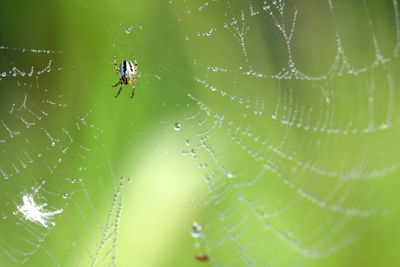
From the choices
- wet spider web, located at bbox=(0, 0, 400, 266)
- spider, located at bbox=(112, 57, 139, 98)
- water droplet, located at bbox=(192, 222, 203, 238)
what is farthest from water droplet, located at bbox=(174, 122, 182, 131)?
water droplet, located at bbox=(192, 222, 203, 238)

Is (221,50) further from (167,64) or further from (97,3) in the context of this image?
(97,3)

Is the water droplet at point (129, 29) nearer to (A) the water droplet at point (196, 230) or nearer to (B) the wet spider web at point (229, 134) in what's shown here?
(B) the wet spider web at point (229, 134)

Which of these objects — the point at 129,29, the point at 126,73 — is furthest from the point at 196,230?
the point at 129,29

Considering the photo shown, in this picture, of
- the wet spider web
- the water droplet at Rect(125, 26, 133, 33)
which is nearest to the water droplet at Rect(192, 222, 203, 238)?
the wet spider web

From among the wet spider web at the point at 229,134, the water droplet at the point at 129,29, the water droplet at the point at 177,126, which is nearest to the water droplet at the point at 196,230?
the wet spider web at the point at 229,134

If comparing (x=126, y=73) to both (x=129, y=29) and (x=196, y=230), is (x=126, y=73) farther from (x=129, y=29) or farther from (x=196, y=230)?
(x=196, y=230)

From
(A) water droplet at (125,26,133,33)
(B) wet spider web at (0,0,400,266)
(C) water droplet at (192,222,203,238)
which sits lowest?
(C) water droplet at (192,222,203,238)

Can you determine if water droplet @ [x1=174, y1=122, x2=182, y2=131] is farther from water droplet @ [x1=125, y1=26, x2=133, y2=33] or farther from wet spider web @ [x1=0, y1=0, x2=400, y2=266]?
water droplet @ [x1=125, y1=26, x2=133, y2=33]

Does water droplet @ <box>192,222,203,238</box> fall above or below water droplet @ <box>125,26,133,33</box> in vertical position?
below

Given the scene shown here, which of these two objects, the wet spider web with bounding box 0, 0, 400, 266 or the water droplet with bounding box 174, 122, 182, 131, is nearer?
the wet spider web with bounding box 0, 0, 400, 266
